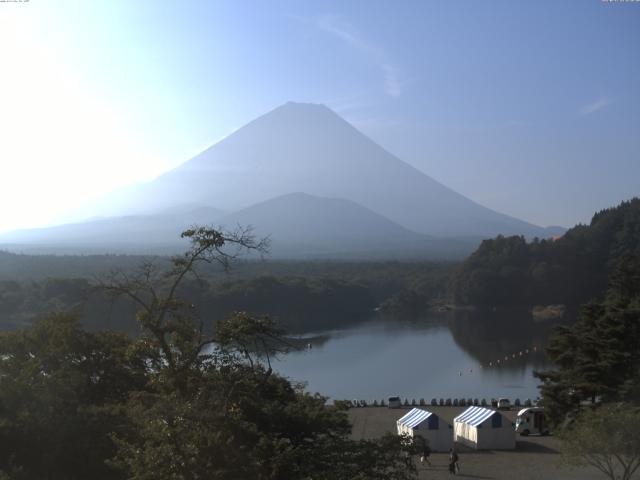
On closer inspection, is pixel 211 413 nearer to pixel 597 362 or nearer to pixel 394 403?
pixel 597 362

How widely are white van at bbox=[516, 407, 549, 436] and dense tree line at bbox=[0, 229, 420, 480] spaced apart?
200 inches

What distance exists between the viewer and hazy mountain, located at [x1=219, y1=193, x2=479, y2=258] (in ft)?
264

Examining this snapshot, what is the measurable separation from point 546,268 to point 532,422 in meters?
23.3

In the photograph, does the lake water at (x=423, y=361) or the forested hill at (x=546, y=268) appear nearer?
the lake water at (x=423, y=361)

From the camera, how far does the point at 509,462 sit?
8.15m

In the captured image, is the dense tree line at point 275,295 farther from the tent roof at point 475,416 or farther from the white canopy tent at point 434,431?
the white canopy tent at point 434,431

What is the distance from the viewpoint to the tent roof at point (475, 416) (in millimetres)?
9016

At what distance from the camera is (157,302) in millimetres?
3766

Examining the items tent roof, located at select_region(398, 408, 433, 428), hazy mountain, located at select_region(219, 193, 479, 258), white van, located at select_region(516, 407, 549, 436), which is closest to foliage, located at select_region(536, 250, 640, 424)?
white van, located at select_region(516, 407, 549, 436)

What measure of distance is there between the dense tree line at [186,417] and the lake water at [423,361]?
19.0 ft

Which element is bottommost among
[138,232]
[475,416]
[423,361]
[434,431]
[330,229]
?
[423,361]

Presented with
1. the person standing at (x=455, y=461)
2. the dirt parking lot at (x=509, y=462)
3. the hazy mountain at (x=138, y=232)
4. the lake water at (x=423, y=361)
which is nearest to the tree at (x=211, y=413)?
the dirt parking lot at (x=509, y=462)

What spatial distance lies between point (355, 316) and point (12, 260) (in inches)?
758

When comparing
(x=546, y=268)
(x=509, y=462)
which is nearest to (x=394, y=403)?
(x=509, y=462)
